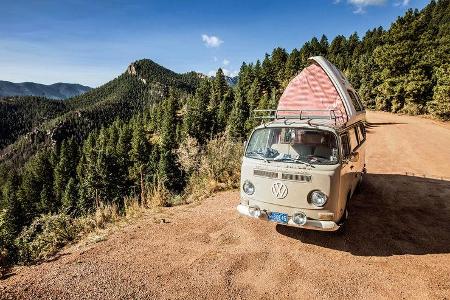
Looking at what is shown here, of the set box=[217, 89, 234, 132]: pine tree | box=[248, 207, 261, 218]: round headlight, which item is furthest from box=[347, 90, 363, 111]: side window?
box=[217, 89, 234, 132]: pine tree

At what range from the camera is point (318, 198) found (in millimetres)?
6359

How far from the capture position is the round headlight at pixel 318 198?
6305mm

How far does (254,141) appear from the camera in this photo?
7.82m

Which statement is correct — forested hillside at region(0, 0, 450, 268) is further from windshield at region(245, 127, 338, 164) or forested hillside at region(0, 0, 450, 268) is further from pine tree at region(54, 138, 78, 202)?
windshield at region(245, 127, 338, 164)

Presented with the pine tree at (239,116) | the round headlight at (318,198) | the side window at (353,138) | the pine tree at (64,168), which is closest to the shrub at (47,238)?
the round headlight at (318,198)

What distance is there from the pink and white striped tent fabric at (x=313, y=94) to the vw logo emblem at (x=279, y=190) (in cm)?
340

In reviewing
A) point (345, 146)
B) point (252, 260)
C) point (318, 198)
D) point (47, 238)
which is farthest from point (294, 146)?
point (47, 238)

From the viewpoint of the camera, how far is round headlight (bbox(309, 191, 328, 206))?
20.7 feet

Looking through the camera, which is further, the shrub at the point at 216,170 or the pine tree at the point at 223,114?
the pine tree at the point at 223,114

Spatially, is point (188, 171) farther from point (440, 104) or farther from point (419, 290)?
point (440, 104)

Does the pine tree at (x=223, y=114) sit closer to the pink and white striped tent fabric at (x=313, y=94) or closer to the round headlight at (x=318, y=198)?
the pink and white striped tent fabric at (x=313, y=94)

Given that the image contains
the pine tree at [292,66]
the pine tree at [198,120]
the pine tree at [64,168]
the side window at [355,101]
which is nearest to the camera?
the side window at [355,101]

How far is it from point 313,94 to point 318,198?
15.2 feet

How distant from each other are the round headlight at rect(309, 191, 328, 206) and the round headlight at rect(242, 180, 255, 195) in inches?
49.8
